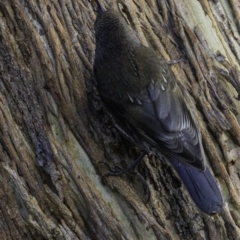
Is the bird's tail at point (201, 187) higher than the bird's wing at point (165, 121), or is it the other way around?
the bird's wing at point (165, 121)

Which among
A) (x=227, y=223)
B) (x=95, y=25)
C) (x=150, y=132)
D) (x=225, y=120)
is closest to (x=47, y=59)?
(x=95, y=25)

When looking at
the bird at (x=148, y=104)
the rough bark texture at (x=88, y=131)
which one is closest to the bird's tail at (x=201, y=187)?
the bird at (x=148, y=104)

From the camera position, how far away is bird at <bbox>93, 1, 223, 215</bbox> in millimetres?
4605

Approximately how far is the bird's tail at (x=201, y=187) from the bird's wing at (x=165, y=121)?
6 centimetres

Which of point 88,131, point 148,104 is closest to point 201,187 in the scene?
point 148,104

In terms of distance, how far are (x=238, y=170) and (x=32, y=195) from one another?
1559mm

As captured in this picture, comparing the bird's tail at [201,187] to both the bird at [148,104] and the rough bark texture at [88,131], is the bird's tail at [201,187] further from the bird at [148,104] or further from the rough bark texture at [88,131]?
the rough bark texture at [88,131]

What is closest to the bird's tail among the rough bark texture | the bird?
the bird

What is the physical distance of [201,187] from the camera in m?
4.54

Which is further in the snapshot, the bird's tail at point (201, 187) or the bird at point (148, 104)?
the bird at point (148, 104)

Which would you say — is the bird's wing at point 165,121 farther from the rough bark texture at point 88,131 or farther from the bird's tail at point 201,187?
the rough bark texture at point 88,131

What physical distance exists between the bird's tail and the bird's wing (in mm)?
62

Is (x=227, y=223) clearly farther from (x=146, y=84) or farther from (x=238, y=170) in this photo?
(x=146, y=84)

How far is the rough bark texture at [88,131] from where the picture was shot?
4.61 meters
